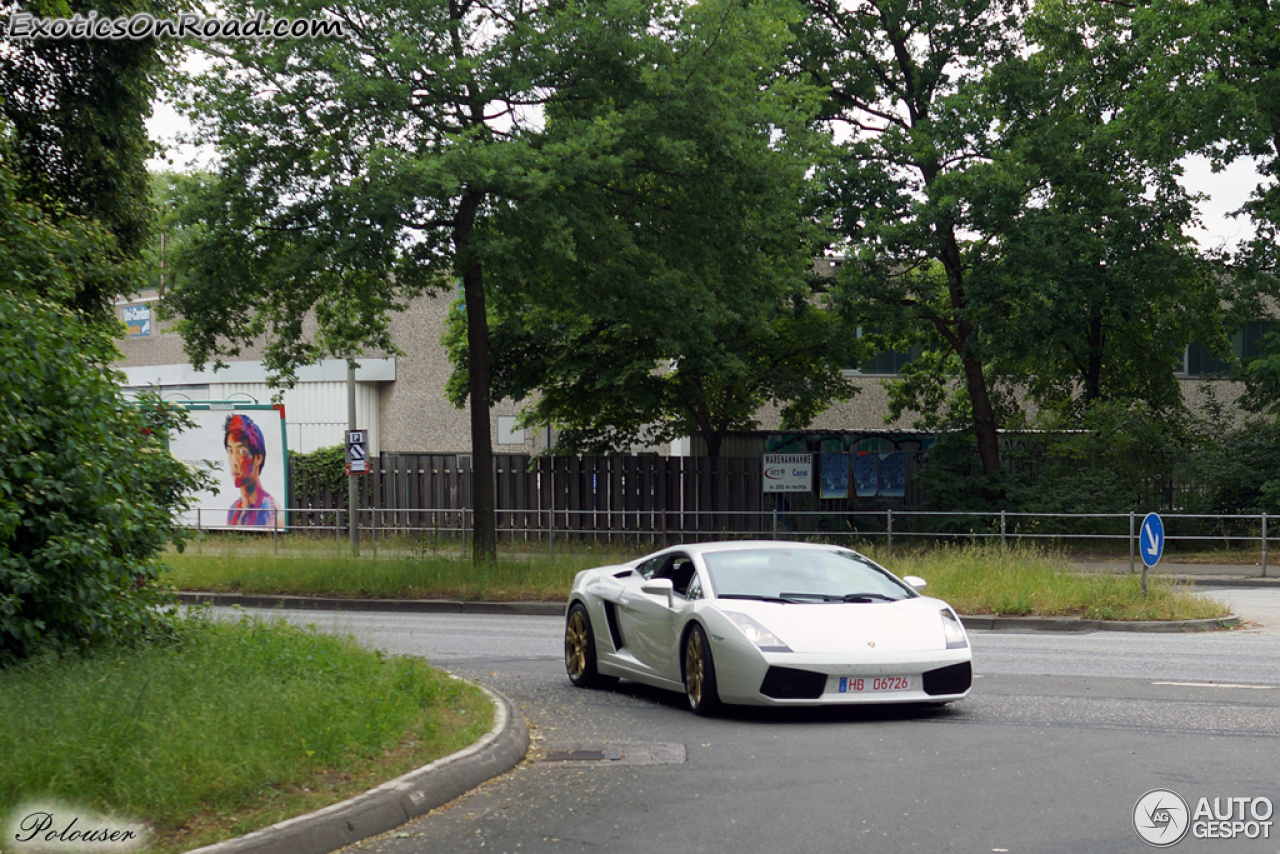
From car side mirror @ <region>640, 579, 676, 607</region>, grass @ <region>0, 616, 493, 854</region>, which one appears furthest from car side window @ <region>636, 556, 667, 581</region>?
grass @ <region>0, 616, 493, 854</region>

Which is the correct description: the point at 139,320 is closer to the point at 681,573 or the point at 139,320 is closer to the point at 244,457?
the point at 244,457

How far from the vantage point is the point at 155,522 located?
1100 centimetres

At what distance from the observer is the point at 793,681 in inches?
370

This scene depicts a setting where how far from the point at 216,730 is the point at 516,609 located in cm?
1307

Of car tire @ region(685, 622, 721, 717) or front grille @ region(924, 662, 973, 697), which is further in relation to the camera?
car tire @ region(685, 622, 721, 717)

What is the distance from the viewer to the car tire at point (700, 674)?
9773 millimetres

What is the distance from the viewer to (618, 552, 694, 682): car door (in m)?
10.4

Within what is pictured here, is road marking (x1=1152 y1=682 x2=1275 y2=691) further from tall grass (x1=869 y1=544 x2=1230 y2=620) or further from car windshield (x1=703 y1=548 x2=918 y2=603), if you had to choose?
tall grass (x1=869 y1=544 x2=1230 y2=620)

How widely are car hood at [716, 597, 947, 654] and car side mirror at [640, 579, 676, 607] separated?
488 mm

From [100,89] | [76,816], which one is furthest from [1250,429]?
[76,816]

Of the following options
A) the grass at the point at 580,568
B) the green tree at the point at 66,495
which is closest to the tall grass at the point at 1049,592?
the grass at the point at 580,568

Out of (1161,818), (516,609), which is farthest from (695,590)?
(516,609)

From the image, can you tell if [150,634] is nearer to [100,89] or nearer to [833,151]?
[100,89]

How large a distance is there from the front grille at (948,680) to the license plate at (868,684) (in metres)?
0.24
